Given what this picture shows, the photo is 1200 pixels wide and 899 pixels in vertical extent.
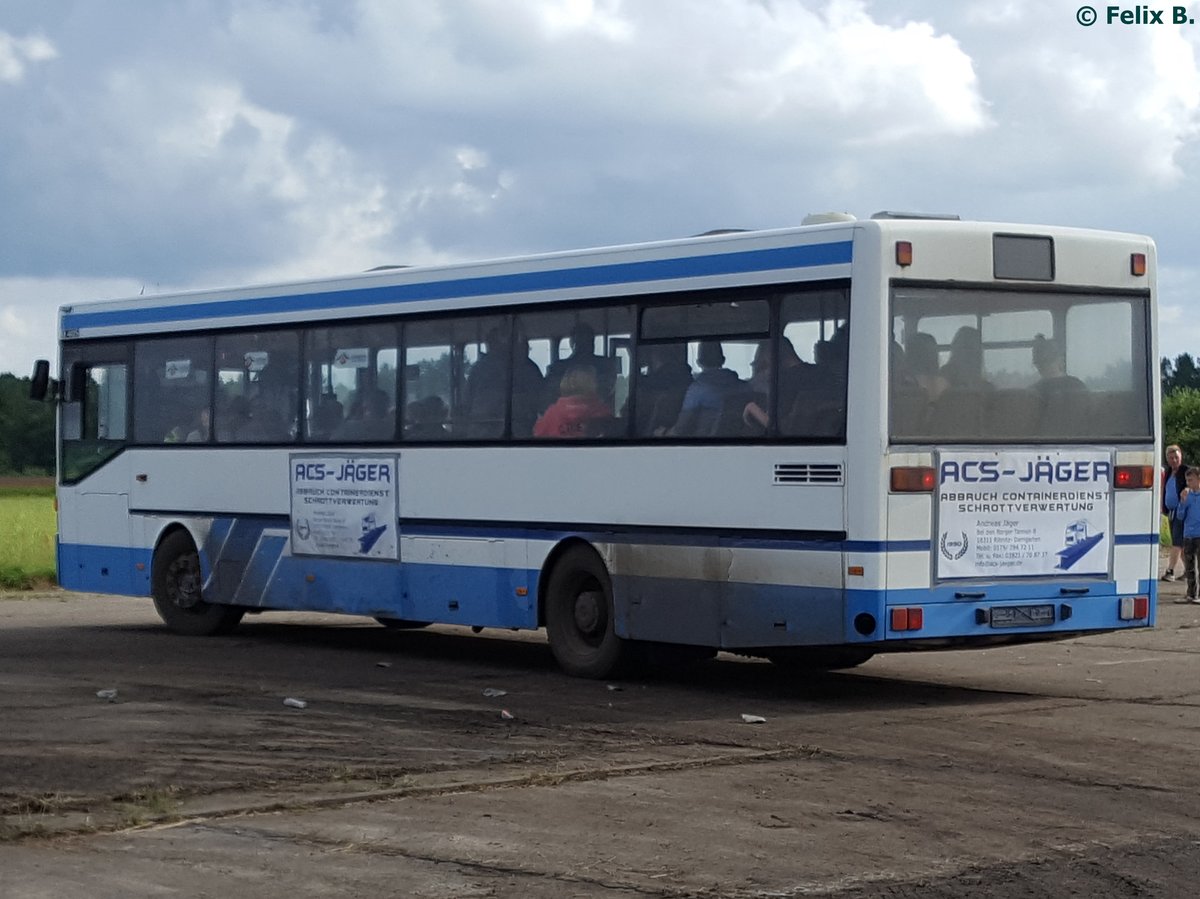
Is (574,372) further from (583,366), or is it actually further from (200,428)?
(200,428)

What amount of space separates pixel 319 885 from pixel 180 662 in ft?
31.7

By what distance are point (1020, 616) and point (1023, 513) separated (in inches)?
27.1

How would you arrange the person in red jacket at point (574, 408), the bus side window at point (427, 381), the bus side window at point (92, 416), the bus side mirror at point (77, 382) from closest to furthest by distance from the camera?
the person in red jacket at point (574, 408), the bus side window at point (427, 381), the bus side window at point (92, 416), the bus side mirror at point (77, 382)

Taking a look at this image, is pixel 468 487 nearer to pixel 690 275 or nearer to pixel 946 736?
pixel 690 275

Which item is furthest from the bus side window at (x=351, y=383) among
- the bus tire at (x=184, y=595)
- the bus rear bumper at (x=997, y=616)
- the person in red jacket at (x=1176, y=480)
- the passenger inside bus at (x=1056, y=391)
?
the person in red jacket at (x=1176, y=480)

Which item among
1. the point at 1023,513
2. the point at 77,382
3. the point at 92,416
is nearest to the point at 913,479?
the point at 1023,513

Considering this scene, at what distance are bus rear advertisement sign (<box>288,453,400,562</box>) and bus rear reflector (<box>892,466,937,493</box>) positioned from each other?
212 inches

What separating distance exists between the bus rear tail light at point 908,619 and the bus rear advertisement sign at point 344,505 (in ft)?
17.6

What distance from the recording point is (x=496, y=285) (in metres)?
16.7

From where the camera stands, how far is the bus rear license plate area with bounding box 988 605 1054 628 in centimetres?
1409

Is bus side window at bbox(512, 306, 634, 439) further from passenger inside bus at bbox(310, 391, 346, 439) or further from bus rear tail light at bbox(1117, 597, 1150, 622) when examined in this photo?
bus rear tail light at bbox(1117, 597, 1150, 622)

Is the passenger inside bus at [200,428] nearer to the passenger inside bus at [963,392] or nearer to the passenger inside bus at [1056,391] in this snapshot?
the passenger inside bus at [963,392]

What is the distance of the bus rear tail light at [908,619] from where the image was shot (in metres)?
13.7

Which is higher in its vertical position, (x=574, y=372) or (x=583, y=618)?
(x=574, y=372)
